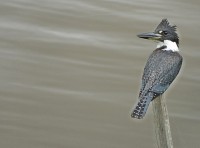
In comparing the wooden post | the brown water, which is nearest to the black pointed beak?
the wooden post

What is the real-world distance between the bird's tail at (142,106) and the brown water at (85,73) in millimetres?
1813

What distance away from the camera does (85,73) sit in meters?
6.42

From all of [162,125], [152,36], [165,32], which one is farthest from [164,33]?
[162,125]

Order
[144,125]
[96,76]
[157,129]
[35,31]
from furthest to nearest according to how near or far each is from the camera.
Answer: [35,31], [96,76], [144,125], [157,129]

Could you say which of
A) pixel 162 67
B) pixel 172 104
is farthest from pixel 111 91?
pixel 162 67

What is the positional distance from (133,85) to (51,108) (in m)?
1.12

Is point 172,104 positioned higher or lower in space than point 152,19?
lower

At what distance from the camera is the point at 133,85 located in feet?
20.6

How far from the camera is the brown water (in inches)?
212

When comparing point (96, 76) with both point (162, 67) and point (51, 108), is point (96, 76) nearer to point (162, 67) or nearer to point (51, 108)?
point (51, 108)

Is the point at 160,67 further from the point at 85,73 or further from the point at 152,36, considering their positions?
the point at 85,73

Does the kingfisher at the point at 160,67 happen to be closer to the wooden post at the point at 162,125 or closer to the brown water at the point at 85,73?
the wooden post at the point at 162,125

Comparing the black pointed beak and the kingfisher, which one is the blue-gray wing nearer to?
the kingfisher

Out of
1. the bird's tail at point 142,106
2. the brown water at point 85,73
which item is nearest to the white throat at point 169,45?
the bird's tail at point 142,106
